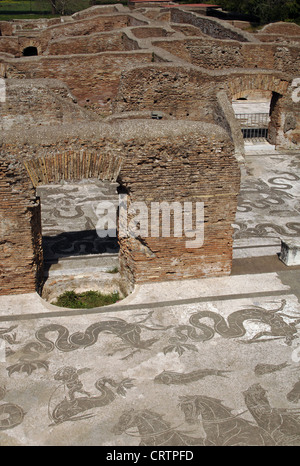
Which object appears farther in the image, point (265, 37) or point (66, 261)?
point (265, 37)

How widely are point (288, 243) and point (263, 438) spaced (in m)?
3.22

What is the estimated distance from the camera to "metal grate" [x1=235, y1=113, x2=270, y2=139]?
546 inches

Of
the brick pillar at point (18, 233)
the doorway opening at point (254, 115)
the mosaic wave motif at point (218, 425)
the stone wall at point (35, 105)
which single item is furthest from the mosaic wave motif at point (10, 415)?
the doorway opening at point (254, 115)

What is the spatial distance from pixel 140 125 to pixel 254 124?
9.79 metres

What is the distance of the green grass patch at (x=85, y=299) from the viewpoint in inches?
255

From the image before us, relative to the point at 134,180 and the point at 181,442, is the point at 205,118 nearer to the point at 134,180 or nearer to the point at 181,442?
the point at 134,180

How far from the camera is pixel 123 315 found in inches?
227

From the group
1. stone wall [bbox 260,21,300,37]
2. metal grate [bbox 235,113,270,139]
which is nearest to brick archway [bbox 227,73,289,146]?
metal grate [bbox 235,113,270,139]

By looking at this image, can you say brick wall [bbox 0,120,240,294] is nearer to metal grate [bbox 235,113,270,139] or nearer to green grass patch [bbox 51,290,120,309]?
green grass patch [bbox 51,290,120,309]

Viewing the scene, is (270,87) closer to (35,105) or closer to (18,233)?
(35,105)

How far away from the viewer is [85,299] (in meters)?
6.64

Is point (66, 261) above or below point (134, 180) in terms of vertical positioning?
below
